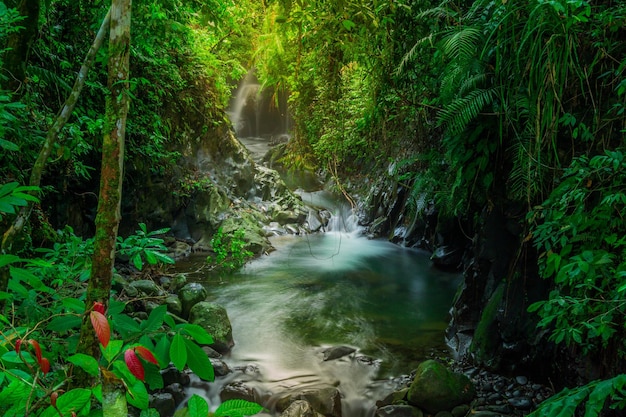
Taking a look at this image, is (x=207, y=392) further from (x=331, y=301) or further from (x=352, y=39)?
(x=352, y=39)

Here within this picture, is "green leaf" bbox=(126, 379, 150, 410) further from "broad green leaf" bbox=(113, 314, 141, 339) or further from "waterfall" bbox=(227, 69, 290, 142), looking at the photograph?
"waterfall" bbox=(227, 69, 290, 142)

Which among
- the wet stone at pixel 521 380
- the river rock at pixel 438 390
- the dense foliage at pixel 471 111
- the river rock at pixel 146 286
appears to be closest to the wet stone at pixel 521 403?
the wet stone at pixel 521 380

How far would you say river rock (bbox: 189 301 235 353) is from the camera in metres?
5.71

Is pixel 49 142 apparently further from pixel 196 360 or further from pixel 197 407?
pixel 197 407

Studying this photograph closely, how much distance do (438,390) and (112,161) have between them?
3.92 meters

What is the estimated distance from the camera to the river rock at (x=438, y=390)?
4.16 meters

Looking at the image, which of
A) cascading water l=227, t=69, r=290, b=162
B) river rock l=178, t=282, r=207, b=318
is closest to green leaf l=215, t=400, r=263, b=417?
river rock l=178, t=282, r=207, b=318

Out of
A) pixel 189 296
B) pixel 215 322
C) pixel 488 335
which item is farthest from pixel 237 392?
pixel 488 335

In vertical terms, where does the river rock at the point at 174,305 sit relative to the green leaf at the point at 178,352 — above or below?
below

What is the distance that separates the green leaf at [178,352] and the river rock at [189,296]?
5.27 m

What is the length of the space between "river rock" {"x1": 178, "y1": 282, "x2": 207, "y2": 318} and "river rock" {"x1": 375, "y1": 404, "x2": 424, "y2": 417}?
3358 mm

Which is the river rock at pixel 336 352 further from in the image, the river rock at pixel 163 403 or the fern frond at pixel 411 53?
the fern frond at pixel 411 53

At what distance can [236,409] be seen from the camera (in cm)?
114

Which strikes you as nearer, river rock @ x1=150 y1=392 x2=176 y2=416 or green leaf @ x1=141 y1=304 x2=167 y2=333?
green leaf @ x1=141 y1=304 x2=167 y2=333
